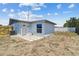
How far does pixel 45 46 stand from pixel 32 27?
11.2 inches

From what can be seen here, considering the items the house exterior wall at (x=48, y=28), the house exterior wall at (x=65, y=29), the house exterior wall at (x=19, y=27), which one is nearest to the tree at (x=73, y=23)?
the house exterior wall at (x=65, y=29)

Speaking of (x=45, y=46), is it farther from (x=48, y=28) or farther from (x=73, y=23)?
(x=73, y=23)

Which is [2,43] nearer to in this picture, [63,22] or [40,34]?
[40,34]

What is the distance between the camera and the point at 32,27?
278cm

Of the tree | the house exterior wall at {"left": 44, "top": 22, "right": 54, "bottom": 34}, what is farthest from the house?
the tree

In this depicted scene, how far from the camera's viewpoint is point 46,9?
9.00 ft

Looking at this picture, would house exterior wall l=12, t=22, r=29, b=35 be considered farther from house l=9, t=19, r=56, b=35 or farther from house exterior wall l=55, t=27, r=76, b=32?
house exterior wall l=55, t=27, r=76, b=32

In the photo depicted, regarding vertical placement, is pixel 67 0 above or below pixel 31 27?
above

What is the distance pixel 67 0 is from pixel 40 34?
21.0 inches

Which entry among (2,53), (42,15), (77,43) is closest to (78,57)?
(77,43)

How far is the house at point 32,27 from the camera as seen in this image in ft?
9.04

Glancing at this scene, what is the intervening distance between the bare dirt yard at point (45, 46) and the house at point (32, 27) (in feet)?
0.29

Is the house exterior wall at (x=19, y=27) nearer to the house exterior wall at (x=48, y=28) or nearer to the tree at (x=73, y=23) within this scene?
the house exterior wall at (x=48, y=28)

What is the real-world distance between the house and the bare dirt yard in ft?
0.29
